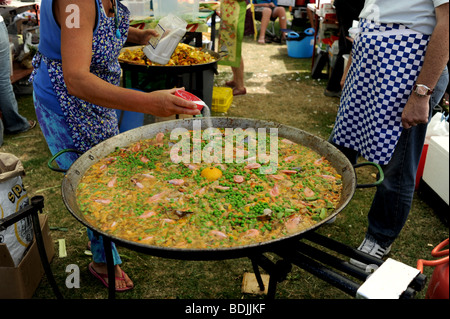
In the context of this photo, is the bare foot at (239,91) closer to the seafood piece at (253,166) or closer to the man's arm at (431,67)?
the man's arm at (431,67)

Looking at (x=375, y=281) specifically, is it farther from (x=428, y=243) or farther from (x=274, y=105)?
(x=274, y=105)

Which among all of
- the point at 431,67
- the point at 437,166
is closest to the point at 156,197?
the point at 431,67

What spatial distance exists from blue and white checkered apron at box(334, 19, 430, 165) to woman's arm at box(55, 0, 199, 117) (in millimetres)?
1394

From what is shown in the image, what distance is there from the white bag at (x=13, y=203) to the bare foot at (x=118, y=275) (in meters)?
0.53

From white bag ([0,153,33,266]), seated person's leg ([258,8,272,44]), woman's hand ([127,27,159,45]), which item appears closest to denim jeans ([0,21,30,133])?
woman's hand ([127,27,159,45])

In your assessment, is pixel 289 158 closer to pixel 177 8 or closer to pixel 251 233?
pixel 251 233

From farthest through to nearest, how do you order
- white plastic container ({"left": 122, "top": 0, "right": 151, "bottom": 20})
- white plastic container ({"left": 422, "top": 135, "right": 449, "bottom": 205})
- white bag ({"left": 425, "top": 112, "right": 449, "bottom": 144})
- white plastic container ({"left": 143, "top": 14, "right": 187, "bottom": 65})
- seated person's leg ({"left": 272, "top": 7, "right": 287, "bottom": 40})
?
seated person's leg ({"left": 272, "top": 7, "right": 287, "bottom": 40}), white plastic container ({"left": 122, "top": 0, "right": 151, "bottom": 20}), white bag ({"left": 425, "top": 112, "right": 449, "bottom": 144}), white plastic container ({"left": 422, "top": 135, "right": 449, "bottom": 205}), white plastic container ({"left": 143, "top": 14, "right": 187, "bottom": 65})

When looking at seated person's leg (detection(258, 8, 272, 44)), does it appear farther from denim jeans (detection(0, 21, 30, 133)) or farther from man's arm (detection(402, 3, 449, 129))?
man's arm (detection(402, 3, 449, 129))

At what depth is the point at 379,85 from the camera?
251cm

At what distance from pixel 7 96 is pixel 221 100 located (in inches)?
115

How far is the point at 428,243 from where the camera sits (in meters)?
3.36

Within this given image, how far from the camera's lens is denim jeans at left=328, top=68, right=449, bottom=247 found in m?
2.59

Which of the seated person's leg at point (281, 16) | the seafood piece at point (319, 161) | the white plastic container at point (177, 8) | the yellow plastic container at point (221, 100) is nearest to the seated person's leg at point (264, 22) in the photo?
the seated person's leg at point (281, 16)
